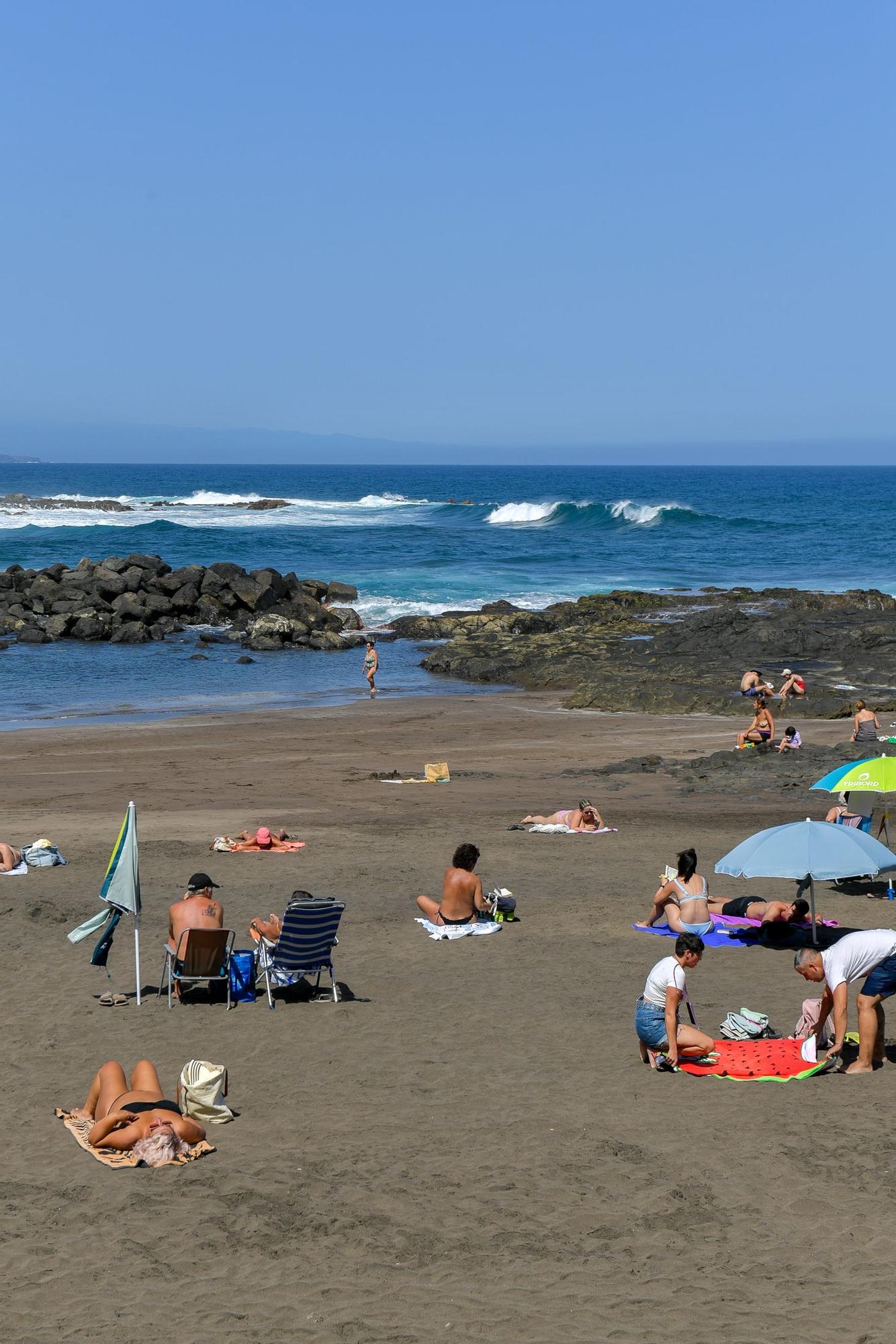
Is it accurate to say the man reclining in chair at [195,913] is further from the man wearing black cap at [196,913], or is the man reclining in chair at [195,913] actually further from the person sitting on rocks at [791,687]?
the person sitting on rocks at [791,687]

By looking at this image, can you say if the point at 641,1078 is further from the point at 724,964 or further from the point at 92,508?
the point at 92,508

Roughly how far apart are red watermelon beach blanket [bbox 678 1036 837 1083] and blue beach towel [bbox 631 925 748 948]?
8.79ft

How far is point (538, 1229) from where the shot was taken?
21.2ft

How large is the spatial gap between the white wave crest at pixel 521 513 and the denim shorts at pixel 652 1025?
3096 inches

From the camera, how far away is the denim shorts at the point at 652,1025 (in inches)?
332

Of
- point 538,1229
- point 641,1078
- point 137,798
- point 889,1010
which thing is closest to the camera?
point 538,1229

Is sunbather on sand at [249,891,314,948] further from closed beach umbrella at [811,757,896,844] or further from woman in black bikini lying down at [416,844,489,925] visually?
closed beach umbrella at [811,757,896,844]

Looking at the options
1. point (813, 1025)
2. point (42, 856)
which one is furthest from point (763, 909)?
point (42, 856)

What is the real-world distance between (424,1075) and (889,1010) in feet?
11.2

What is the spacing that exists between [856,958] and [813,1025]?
28.9 inches

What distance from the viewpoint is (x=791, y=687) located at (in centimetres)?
2491

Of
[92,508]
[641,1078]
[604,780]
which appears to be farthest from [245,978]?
[92,508]

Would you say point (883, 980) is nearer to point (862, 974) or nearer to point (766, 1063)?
point (862, 974)

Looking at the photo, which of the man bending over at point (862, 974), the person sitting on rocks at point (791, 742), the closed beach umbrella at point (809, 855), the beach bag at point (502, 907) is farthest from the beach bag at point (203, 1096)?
the person sitting on rocks at point (791, 742)
